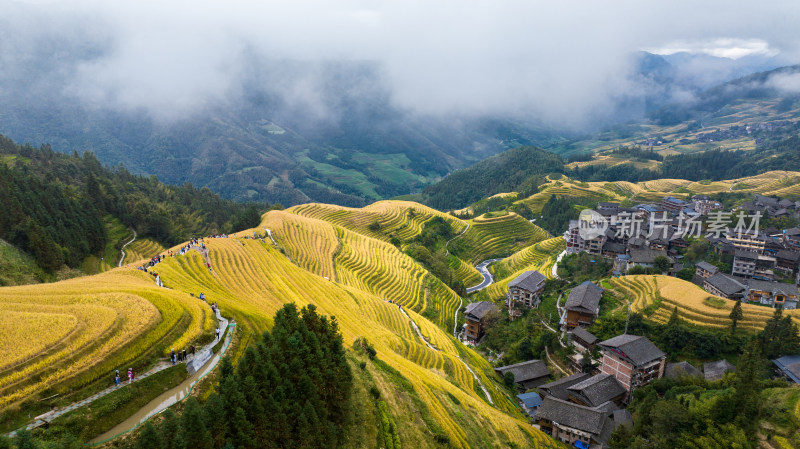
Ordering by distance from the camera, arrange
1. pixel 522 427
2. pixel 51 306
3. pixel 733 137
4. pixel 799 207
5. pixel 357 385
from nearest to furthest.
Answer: pixel 51 306 < pixel 357 385 < pixel 522 427 < pixel 799 207 < pixel 733 137

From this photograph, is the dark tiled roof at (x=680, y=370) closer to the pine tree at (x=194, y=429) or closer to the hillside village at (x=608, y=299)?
the hillside village at (x=608, y=299)

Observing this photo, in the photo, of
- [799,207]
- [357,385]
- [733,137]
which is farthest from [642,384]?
[733,137]

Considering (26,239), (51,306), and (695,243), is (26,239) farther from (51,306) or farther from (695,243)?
(695,243)

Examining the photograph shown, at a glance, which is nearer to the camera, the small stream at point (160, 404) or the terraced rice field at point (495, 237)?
the small stream at point (160, 404)

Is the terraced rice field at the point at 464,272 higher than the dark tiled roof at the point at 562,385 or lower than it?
lower

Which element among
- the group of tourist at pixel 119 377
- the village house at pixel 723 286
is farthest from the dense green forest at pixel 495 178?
the group of tourist at pixel 119 377

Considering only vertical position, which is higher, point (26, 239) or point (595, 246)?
point (26, 239)

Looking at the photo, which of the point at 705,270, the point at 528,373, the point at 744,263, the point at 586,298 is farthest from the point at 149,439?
the point at 744,263
